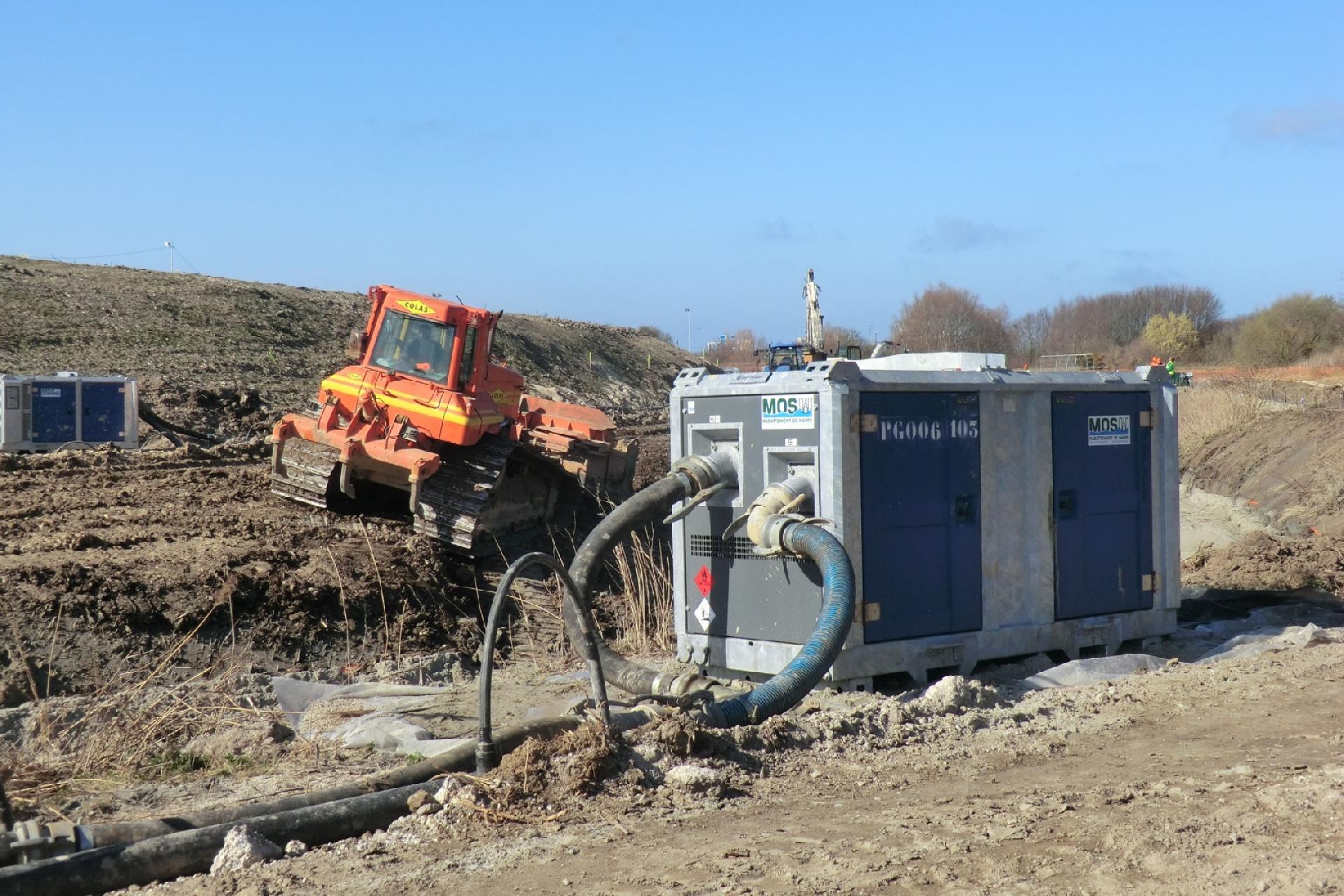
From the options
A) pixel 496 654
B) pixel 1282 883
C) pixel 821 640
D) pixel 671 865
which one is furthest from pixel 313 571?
pixel 1282 883

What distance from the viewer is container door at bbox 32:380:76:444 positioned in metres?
21.3

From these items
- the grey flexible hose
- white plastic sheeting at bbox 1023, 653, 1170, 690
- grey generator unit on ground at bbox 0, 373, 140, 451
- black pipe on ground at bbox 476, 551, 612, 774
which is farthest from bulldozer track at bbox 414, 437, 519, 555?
grey generator unit on ground at bbox 0, 373, 140, 451

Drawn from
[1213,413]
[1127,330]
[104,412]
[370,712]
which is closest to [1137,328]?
[1127,330]

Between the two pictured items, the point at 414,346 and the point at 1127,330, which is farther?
the point at 1127,330

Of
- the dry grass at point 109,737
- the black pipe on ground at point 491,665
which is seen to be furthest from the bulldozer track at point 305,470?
the black pipe on ground at point 491,665

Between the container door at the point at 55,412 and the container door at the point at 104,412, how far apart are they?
0.20 metres

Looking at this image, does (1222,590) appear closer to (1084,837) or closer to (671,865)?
(1084,837)

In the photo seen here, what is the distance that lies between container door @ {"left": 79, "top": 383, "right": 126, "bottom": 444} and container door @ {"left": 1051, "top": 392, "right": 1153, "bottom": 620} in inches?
682

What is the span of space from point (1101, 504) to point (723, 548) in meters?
2.75

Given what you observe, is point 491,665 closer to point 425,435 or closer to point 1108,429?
point 1108,429

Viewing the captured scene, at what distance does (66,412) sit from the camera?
21.5 metres

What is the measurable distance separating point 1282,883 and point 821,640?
3.13m

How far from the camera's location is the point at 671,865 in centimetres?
473

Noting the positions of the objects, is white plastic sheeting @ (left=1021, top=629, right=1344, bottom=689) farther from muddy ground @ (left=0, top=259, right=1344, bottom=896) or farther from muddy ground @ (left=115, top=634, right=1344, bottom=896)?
muddy ground @ (left=115, top=634, right=1344, bottom=896)
